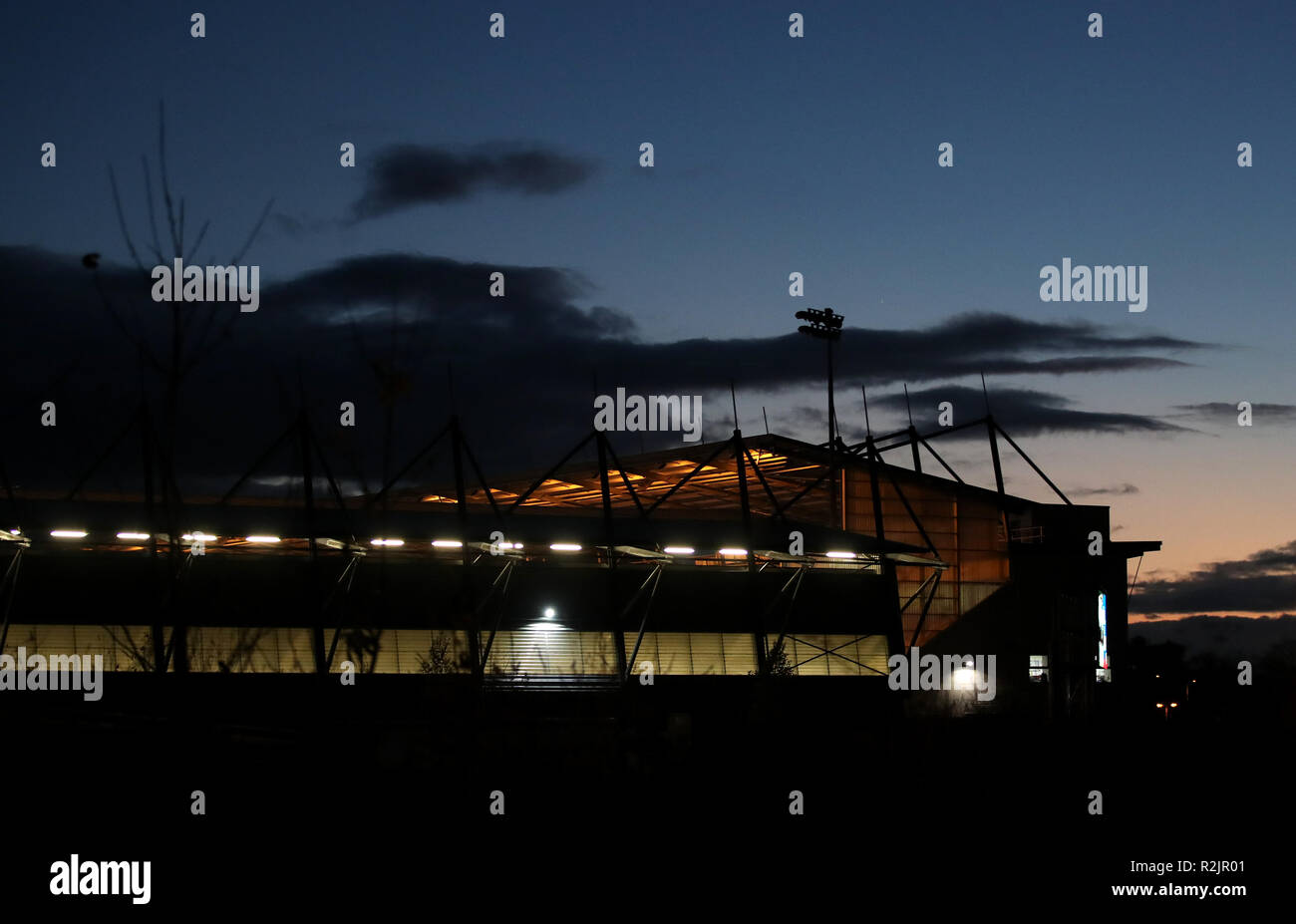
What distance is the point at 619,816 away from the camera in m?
19.7

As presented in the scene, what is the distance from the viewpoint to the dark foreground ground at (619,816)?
1526 cm

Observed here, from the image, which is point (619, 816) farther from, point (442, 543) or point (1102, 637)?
point (1102, 637)

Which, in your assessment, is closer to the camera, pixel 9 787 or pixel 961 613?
pixel 9 787

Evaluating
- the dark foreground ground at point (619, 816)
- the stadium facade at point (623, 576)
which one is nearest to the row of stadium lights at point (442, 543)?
the stadium facade at point (623, 576)

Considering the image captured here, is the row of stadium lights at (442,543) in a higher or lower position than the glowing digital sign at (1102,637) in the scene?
higher

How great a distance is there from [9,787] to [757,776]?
11.8 meters

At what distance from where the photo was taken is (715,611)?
44.3 metres

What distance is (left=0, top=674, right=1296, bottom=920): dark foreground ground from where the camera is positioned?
15.3m

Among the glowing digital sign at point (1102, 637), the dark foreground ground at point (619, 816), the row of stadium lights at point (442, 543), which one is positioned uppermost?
the row of stadium lights at point (442, 543)

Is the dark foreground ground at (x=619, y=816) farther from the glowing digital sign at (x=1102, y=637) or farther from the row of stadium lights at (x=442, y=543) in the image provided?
the glowing digital sign at (x=1102, y=637)

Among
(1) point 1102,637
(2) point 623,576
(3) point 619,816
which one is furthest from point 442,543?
(1) point 1102,637
